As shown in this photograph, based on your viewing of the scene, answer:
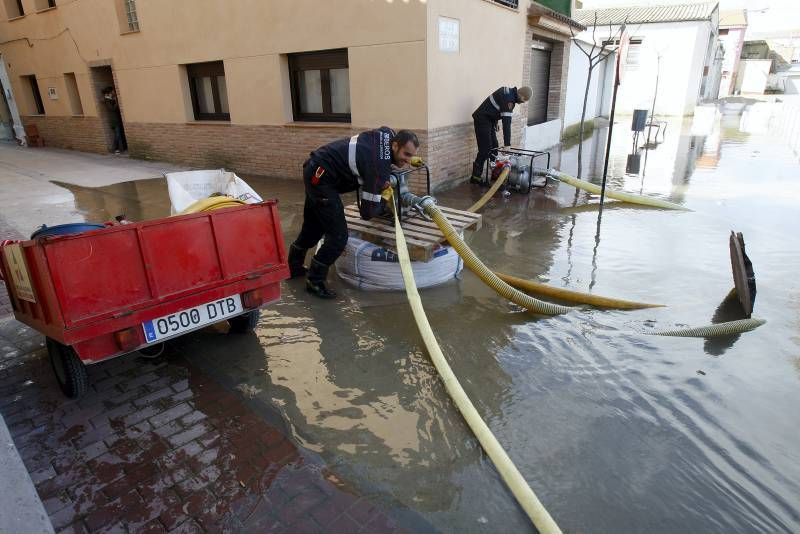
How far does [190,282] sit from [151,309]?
0.29 metres

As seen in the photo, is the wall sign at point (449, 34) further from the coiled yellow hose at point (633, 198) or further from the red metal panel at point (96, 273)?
the red metal panel at point (96, 273)

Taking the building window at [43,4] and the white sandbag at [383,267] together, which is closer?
the white sandbag at [383,267]

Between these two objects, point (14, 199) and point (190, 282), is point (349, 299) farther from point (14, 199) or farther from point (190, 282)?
point (14, 199)

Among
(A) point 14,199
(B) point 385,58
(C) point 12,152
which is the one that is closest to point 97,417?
(B) point 385,58

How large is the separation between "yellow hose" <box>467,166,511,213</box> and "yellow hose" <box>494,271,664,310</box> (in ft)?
8.93

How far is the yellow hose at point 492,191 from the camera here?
24.8ft

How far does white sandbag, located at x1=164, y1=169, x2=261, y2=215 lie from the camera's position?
14.6 ft

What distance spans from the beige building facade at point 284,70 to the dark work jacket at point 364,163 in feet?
12.6

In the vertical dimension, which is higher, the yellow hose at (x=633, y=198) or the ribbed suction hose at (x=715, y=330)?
the yellow hose at (x=633, y=198)

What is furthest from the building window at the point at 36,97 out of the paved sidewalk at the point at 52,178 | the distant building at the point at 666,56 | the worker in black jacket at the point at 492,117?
the distant building at the point at 666,56

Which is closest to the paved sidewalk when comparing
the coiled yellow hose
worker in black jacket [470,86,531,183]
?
worker in black jacket [470,86,531,183]

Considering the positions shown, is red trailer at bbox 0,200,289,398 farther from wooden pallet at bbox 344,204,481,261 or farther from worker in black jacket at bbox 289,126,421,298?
wooden pallet at bbox 344,204,481,261

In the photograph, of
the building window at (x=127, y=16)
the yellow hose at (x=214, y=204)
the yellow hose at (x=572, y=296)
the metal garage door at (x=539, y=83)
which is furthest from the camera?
A: the metal garage door at (x=539, y=83)

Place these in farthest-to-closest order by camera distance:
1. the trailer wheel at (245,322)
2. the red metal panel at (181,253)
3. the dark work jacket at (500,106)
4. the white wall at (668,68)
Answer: the white wall at (668,68), the dark work jacket at (500,106), the trailer wheel at (245,322), the red metal panel at (181,253)
